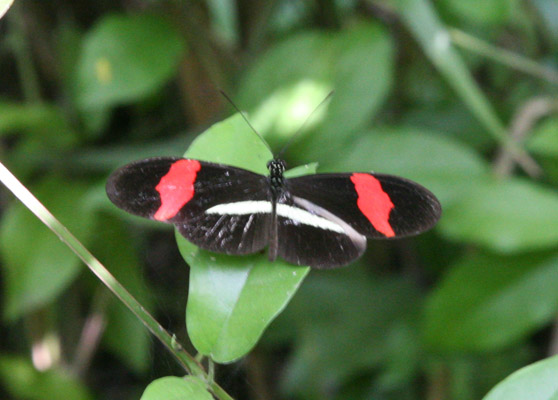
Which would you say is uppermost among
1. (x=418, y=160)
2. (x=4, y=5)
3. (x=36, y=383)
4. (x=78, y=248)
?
(x=4, y=5)

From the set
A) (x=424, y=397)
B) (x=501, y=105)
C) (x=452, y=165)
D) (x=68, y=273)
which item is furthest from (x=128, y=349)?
(x=501, y=105)

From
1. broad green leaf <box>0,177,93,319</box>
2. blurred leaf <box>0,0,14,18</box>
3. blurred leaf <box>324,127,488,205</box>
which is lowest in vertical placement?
blurred leaf <box>324,127,488,205</box>

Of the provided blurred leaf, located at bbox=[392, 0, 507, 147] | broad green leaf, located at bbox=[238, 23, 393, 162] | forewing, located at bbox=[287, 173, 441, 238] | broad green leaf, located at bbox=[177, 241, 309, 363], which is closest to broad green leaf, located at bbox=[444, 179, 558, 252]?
blurred leaf, located at bbox=[392, 0, 507, 147]

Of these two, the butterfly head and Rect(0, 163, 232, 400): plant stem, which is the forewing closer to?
the butterfly head

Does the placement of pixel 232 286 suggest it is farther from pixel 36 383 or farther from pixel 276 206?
pixel 36 383

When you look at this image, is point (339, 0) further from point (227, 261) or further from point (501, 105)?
point (227, 261)

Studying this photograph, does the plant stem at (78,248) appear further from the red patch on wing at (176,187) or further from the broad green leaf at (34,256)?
the broad green leaf at (34,256)

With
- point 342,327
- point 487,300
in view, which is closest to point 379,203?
point 487,300
